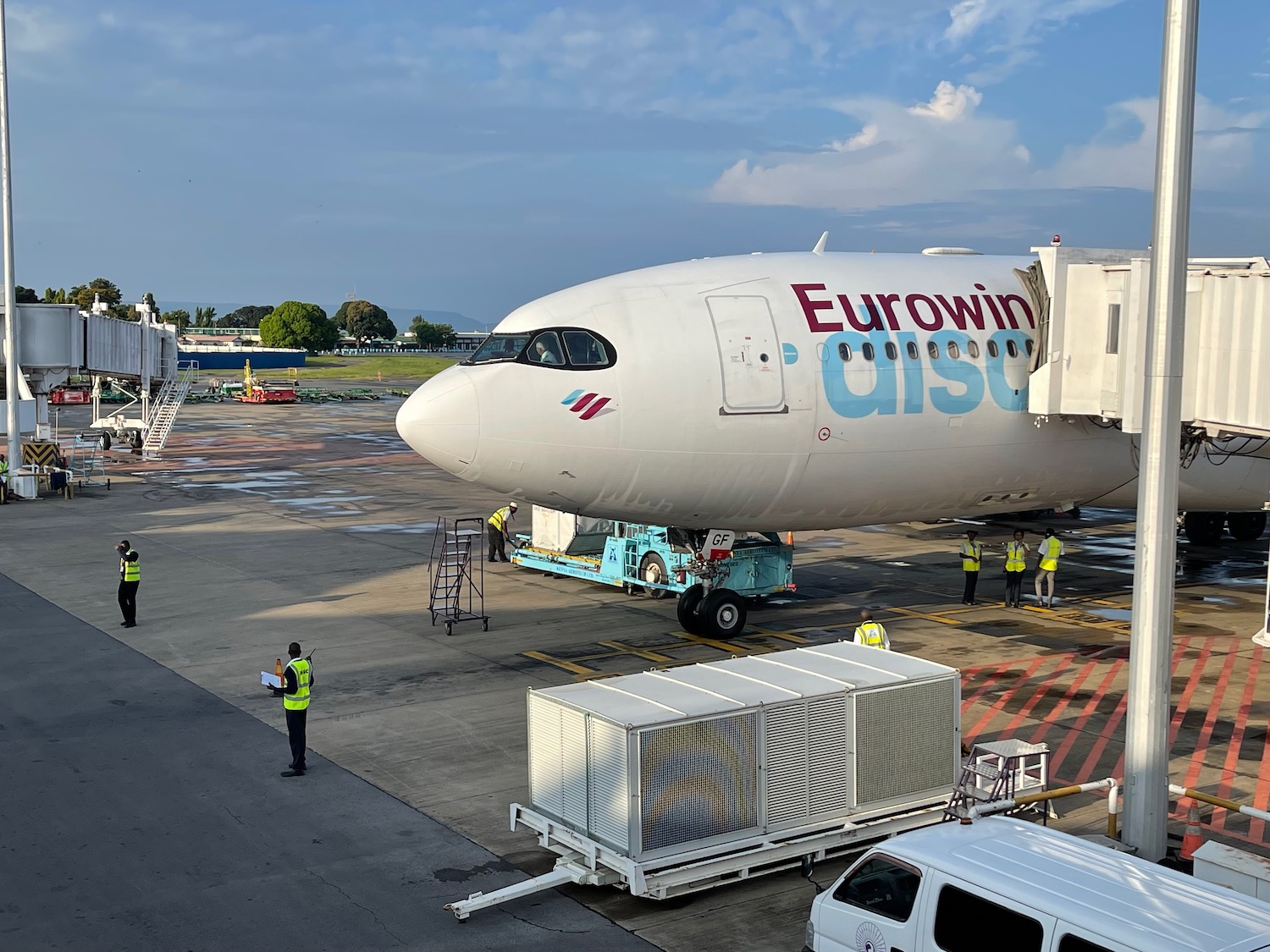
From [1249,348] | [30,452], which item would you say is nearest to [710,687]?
[1249,348]

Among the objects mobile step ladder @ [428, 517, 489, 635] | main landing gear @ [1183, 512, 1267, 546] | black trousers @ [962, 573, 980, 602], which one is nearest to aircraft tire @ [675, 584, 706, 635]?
mobile step ladder @ [428, 517, 489, 635]

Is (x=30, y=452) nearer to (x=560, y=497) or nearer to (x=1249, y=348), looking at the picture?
(x=560, y=497)

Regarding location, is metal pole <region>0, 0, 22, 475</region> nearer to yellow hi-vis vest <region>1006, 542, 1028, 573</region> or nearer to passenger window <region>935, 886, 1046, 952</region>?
yellow hi-vis vest <region>1006, 542, 1028, 573</region>

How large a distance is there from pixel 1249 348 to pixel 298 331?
182m

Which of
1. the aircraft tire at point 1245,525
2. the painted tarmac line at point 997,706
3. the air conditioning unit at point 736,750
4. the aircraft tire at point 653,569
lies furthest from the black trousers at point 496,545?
the aircraft tire at point 1245,525

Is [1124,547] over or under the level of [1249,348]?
under

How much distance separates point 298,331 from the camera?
190000 millimetres

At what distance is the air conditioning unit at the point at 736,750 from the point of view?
1205cm

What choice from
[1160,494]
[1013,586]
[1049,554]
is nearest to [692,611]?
[1013,586]

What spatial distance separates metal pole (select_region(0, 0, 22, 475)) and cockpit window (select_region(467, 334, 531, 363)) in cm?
2659

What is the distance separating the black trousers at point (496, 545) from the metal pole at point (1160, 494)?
2144 centimetres

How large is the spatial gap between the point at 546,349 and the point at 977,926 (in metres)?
11.8

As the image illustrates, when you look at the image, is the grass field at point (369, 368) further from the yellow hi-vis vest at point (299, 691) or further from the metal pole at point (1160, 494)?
the metal pole at point (1160, 494)

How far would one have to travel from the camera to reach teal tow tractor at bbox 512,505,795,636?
2241cm
